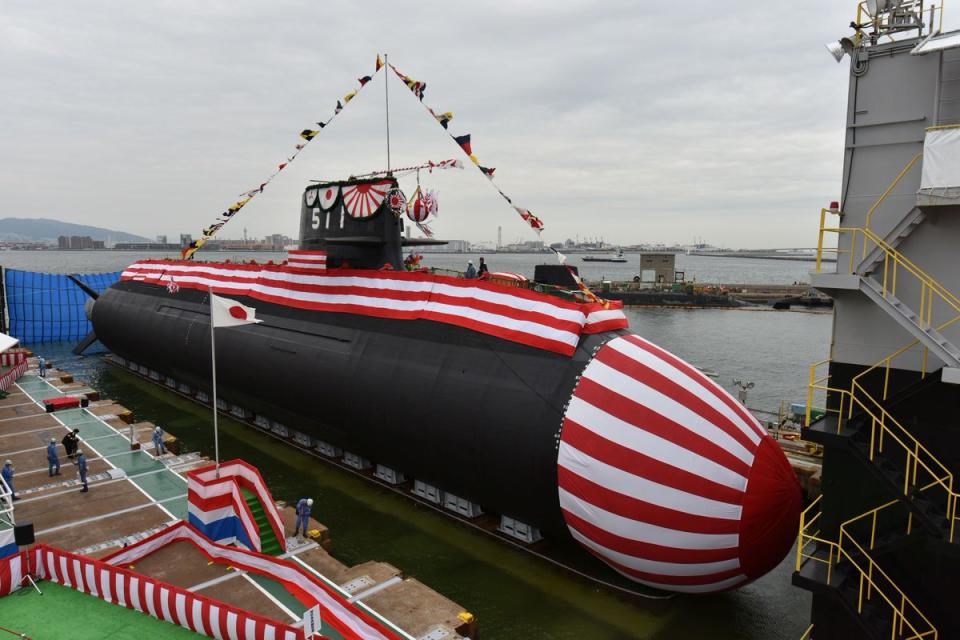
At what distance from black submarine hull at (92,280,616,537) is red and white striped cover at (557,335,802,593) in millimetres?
802

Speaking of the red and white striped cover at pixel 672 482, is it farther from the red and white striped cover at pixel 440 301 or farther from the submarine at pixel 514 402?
the red and white striped cover at pixel 440 301

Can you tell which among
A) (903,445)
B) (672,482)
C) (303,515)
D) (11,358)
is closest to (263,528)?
(303,515)

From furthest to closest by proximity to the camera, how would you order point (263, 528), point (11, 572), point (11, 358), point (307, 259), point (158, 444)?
1. point (11, 358)
2. point (307, 259)
3. point (158, 444)
4. point (263, 528)
5. point (11, 572)

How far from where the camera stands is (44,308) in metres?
47.5

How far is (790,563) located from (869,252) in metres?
9.28

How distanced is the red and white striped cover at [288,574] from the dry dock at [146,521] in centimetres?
18

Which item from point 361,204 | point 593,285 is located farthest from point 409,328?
point 593,285

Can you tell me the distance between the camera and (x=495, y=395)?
1516 cm

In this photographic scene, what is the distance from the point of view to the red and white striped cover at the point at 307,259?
75.2ft

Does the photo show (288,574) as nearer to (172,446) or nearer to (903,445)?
(172,446)

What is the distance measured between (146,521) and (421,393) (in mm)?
7735

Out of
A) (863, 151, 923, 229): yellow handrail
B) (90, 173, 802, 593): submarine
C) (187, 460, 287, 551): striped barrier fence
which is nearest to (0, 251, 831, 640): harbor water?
(90, 173, 802, 593): submarine

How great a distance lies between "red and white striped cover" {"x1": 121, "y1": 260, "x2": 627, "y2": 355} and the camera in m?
15.1

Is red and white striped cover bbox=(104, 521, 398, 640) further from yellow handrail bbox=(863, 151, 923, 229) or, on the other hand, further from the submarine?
yellow handrail bbox=(863, 151, 923, 229)
